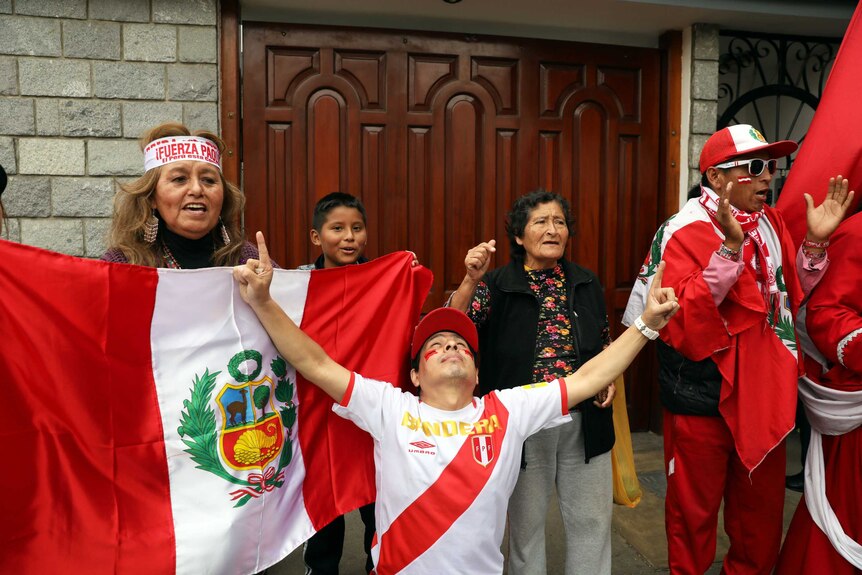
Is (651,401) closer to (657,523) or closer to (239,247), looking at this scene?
(657,523)

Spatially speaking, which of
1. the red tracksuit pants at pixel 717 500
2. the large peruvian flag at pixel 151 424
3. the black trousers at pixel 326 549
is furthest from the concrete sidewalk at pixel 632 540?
the large peruvian flag at pixel 151 424

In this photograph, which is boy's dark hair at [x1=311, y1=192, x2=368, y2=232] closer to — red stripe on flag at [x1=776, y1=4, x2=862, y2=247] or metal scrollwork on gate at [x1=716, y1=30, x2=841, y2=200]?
red stripe on flag at [x1=776, y1=4, x2=862, y2=247]

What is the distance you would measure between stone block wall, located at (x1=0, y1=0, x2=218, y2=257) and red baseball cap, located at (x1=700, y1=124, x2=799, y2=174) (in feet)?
9.07

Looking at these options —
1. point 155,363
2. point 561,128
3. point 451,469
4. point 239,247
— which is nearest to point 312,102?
point 561,128

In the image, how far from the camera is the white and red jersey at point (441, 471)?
186cm

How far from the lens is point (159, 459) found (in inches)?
71.9

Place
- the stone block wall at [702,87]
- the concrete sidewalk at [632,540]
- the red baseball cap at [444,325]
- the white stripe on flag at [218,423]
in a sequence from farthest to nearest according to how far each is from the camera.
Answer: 1. the stone block wall at [702,87]
2. the concrete sidewalk at [632,540]
3. the red baseball cap at [444,325]
4. the white stripe on flag at [218,423]

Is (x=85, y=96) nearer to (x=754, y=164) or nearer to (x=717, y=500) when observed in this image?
(x=754, y=164)

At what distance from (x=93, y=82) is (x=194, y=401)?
2.50 metres

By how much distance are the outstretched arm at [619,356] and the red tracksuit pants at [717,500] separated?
0.72 metres

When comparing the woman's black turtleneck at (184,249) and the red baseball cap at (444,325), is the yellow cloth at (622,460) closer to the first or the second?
the red baseball cap at (444,325)

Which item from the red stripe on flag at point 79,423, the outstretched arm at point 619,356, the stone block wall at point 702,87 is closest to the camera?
the red stripe on flag at point 79,423

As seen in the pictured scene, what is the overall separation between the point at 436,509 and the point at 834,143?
2.27 meters

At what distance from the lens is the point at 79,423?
175 cm
